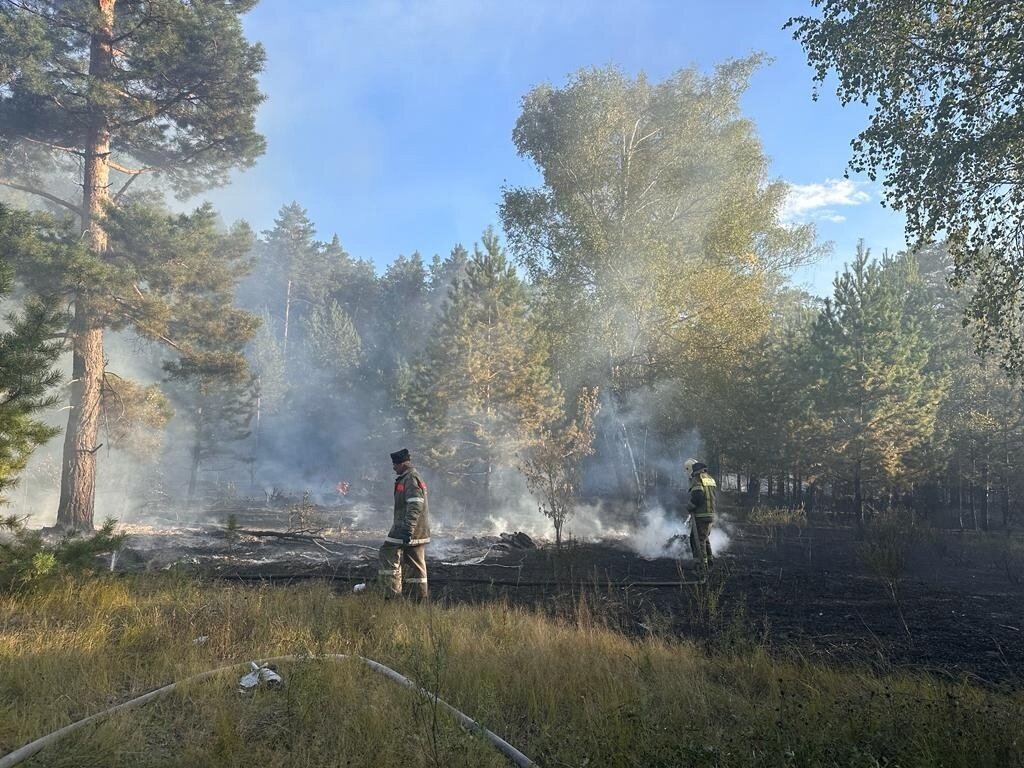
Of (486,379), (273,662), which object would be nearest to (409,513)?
(273,662)

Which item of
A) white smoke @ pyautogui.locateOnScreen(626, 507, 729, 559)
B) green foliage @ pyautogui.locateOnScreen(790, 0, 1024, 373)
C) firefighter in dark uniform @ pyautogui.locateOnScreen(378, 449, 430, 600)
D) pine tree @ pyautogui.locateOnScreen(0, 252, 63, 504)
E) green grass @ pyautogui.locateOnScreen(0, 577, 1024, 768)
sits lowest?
white smoke @ pyautogui.locateOnScreen(626, 507, 729, 559)

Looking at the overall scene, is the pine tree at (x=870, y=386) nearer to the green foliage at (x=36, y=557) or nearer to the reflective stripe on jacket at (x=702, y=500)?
the reflective stripe on jacket at (x=702, y=500)

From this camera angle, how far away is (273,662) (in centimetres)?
470

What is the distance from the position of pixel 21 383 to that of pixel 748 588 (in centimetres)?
922

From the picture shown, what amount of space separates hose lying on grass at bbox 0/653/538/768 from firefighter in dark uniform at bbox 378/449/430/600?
8.83 feet

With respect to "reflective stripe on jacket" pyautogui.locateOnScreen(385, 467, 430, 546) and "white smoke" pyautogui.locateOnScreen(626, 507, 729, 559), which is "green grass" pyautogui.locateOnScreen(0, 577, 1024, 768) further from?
"white smoke" pyautogui.locateOnScreen(626, 507, 729, 559)

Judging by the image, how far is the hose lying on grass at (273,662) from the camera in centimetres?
317

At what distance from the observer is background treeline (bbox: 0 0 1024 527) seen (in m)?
14.1

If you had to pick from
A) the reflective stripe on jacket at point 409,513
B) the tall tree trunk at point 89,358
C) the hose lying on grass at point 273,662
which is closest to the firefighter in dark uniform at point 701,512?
the reflective stripe on jacket at point 409,513

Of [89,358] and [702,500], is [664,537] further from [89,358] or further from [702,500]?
[89,358]

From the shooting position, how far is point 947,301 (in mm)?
32125

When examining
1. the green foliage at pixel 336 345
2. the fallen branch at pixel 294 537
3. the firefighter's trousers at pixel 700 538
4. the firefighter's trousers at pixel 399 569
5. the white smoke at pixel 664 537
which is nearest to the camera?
the firefighter's trousers at pixel 399 569

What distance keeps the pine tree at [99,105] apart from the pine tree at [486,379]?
444 inches

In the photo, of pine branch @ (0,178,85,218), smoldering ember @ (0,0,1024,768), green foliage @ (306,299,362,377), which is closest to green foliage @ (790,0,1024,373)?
smoldering ember @ (0,0,1024,768)
